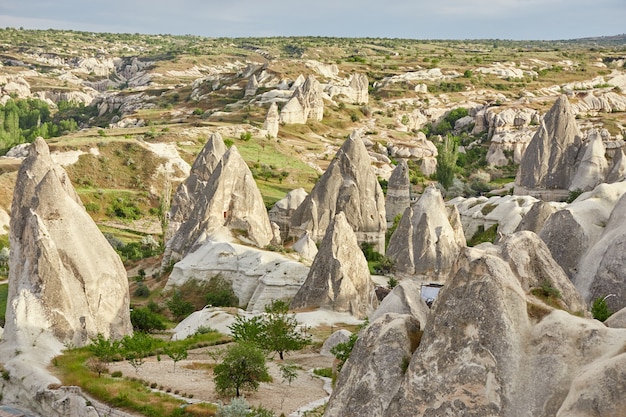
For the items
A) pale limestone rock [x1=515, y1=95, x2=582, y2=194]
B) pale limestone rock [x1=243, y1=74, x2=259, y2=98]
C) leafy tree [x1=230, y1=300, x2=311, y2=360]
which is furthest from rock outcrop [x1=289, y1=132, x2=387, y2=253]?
pale limestone rock [x1=243, y1=74, x2=259, y2=98]

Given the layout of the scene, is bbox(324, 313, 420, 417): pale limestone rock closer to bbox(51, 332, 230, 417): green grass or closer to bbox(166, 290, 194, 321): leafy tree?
bbox(51, 332, 230, 417): green grass

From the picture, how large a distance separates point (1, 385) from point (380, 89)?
105035mm

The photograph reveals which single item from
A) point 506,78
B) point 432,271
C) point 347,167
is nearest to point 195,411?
point 432,271

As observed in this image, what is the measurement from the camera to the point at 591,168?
58969 millimetres

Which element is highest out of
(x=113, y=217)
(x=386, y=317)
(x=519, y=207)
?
(x=386, y=317)

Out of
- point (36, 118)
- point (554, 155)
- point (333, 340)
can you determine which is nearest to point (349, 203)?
point (554, 155)

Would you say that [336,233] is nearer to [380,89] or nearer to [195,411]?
[195,411]

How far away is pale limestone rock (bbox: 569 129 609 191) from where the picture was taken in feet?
192

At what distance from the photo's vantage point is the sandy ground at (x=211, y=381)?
22.0m

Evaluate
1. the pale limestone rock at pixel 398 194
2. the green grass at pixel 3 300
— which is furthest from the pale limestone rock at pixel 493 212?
the green grass at pixel 3 300

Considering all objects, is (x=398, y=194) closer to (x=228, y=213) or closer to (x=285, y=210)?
(x=285, y=210)

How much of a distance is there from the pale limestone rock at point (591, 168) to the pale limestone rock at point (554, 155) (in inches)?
54.9

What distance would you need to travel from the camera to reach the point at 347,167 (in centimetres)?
5303

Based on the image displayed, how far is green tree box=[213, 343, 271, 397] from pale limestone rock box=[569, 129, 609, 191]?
139 feet
